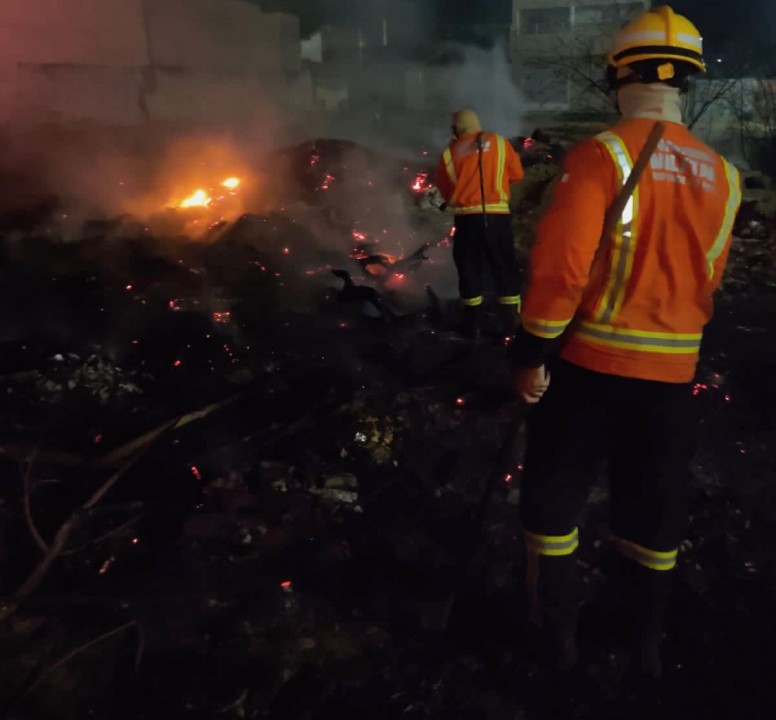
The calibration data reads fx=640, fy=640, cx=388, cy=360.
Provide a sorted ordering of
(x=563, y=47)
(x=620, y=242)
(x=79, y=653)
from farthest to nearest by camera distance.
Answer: (x=563, y=47) < (x=79, y=653) < (x=620, y=242)

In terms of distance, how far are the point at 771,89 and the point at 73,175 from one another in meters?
14.9

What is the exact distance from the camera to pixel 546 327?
2.04 metres

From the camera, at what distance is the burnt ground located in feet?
7.84

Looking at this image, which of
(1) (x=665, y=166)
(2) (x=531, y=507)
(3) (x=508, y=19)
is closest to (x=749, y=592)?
(2) (x=531, y=507)

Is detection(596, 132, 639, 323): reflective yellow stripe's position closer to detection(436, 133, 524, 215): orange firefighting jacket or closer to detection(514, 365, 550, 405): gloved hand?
detection(514, 365, 550, 405): gloved hand

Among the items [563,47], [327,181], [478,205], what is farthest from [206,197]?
[563,47]

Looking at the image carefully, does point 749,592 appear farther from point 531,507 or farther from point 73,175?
point 73,175

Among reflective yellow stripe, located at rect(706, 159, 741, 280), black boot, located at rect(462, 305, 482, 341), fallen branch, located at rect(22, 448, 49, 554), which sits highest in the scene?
reflective yellow stripe, located at rect(706, 159, 741, 280)

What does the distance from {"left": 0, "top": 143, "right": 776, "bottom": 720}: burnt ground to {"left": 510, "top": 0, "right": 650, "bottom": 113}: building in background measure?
15.2 meters

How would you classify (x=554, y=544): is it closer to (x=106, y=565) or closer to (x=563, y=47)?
(x=106, y=565)

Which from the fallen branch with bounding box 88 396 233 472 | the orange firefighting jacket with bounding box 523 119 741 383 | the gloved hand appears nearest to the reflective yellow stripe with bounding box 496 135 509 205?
the fallen branch with bounding box 88 396 233 472

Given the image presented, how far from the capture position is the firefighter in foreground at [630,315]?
6.35 feet

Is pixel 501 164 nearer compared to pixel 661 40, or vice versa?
pixel 661 40

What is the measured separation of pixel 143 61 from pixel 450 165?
6.86 metres
